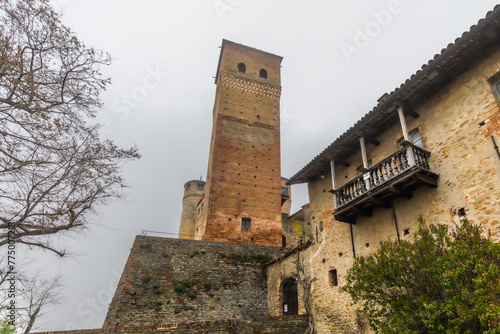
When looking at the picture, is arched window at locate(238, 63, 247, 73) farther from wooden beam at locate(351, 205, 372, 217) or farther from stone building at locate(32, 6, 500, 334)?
wooden beam at locate(351, 205, 372, 217)

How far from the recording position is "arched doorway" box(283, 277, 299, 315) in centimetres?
1447

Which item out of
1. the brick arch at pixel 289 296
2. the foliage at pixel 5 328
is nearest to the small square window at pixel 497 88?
the brick arch at pixel 289 296

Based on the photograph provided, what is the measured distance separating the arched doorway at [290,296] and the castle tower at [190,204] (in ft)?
81.1

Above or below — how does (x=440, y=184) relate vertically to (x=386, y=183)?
below

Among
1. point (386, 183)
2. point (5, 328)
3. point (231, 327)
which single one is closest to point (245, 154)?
point (231, 327)

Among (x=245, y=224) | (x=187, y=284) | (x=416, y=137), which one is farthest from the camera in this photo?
(x=245, y=224)

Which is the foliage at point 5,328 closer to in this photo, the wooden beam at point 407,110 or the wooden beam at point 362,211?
the wooden beam at point 362,211

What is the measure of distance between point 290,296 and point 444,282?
11.0 meters

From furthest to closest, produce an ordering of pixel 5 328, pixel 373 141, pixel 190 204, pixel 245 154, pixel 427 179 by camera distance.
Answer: pixel 190 204
pixel 245 154
pixel 5 328
pixel 373 141
pixel 427 179

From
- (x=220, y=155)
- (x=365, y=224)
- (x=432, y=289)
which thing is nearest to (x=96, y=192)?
(x=432, y=289)

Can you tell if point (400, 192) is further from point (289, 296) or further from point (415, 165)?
point (289, 296)

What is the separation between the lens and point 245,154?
2325 cm

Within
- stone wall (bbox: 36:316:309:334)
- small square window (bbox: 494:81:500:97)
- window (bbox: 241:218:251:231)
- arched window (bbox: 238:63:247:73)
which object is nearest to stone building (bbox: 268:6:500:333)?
small square window (bbox: 494:81:500:97)

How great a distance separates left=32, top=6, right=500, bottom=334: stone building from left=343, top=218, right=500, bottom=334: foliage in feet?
6.48
